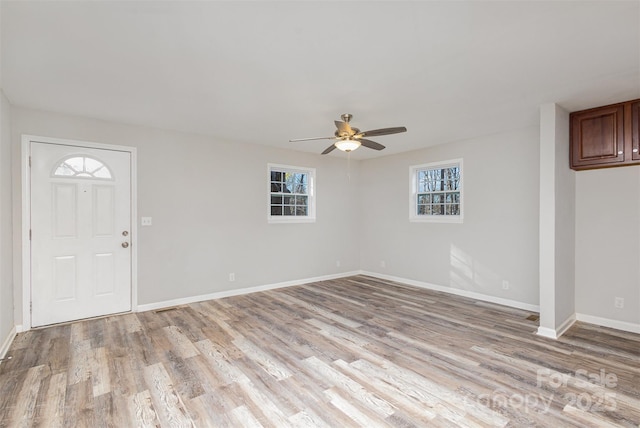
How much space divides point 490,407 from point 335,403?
1051 millimetres

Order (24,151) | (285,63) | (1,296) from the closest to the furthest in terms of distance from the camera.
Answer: (285,63) → (1,296) → (24,151)

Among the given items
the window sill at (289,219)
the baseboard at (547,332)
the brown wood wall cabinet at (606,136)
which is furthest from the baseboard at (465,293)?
the brown wood wall cabinet at (606,136)

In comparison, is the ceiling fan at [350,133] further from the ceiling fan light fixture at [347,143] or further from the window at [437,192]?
the window at [437,192]

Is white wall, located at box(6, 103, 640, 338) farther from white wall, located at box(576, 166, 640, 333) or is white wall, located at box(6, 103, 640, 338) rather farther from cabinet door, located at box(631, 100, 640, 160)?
cabinet door, located at box(631, 100, 640, 160)

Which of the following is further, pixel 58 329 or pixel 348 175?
pixel 348 175

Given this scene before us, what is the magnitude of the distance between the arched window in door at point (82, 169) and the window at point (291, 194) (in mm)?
2425

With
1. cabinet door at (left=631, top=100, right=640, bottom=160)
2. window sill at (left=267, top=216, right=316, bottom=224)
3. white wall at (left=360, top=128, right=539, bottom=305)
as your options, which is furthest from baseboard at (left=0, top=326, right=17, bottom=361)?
cabinet door at (left=631, top=100, right=640, bottom=160)

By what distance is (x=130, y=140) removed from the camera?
4137 millimetres

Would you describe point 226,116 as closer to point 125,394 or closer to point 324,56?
point 324,56

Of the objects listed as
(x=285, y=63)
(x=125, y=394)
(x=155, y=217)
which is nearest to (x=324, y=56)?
(x=285, y=63)

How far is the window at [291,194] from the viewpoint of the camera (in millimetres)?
5582

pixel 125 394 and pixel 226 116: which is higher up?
pixel 226 116

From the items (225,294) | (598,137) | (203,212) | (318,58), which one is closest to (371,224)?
(225,294)

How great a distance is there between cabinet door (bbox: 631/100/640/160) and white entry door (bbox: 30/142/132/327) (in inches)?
232
